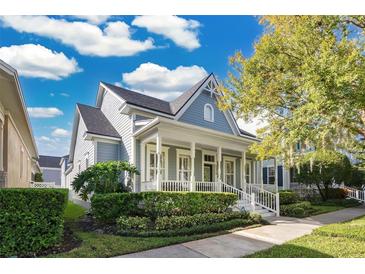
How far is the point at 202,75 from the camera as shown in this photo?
272 inches

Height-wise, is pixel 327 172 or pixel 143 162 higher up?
pixel 143 162

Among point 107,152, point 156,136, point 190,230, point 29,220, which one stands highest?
point 156,136

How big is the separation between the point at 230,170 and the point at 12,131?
783 cm

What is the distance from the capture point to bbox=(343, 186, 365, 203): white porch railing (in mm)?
15141

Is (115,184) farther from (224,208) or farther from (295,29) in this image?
(295,29)

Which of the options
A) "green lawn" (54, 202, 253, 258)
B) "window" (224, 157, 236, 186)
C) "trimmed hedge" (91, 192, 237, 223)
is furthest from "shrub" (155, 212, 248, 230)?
"window" (224, 157, 236, 186)

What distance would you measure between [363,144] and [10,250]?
763cm

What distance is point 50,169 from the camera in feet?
21.9

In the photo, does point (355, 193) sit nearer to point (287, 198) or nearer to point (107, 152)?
point (287, 198)

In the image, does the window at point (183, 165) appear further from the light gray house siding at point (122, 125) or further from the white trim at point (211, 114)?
the light gray house siding at point (122, 125)

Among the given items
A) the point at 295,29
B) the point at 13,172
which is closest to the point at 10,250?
the point at 13,172

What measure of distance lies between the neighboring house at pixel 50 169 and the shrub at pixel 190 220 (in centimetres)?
224

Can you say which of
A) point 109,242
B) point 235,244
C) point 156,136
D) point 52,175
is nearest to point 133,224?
point 109,242

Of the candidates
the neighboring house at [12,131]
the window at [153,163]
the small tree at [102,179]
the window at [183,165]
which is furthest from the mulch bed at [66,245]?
the window at [183,165]
